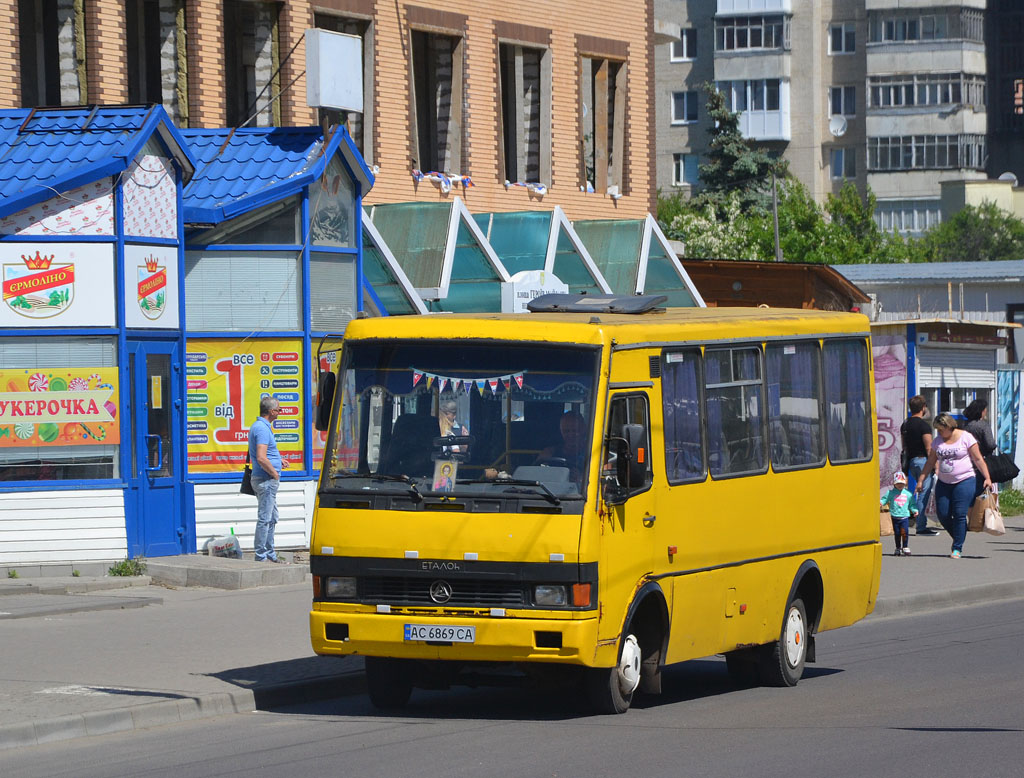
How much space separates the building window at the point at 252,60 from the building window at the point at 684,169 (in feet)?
227

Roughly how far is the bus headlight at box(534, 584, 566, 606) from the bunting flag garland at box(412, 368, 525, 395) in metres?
1.21

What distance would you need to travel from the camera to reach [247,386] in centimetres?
1989

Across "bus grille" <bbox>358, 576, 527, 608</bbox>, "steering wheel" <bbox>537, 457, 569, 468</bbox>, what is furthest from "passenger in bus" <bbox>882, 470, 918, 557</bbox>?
"bus grille" <bbox>358, 576, 527, 608</bbox>

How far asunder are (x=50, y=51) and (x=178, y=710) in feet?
45.0

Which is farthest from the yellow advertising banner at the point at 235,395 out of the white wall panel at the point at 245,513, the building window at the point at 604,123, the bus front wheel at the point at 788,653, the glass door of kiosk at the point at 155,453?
the building window at the point at 604,123

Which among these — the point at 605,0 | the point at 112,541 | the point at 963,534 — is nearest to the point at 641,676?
the point at 112,541

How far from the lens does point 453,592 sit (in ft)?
34.6

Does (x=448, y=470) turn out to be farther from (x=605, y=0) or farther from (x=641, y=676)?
(x=605, y=0)

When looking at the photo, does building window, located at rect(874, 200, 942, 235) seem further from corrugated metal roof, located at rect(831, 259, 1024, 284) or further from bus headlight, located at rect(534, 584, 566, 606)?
bus headlight, located at rect(534, 584, 566, 606)

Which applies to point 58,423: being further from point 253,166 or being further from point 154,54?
point 154,54


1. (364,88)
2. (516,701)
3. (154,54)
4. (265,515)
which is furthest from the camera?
(364,88)

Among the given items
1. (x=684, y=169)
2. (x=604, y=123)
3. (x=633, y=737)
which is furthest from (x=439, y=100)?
(x=684, y=169)

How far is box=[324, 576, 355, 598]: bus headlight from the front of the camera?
10.8 m

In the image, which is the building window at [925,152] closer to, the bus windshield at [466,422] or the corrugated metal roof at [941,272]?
the corrugated metal roof at [941,272]
